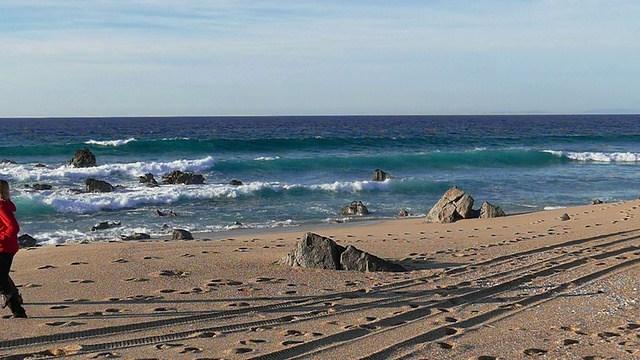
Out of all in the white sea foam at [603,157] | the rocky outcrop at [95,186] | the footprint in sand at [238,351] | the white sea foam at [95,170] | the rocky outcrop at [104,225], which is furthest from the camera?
the white sea foam at [603,157]

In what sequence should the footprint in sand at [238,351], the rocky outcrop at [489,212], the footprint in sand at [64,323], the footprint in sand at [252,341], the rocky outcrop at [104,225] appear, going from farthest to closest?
the rocky outcrop at [489,212]
the rocky outcrop at [104,225]
the footprint in sand at [64,323]
the footprint in sand at [252,341]
the footprint in sand at [238,351]

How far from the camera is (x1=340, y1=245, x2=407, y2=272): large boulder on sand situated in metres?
8.33

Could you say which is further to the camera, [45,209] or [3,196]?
[45,209]

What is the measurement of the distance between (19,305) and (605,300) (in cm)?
607

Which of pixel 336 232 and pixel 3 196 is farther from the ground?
pixel 3 196

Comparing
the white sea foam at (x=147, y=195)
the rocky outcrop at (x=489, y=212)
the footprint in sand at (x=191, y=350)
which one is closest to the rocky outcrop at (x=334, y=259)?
the footprint in sand at (x=191, y=350)

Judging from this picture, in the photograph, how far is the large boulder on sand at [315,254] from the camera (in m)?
8.38

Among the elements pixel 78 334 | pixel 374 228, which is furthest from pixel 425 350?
pixel 374 228

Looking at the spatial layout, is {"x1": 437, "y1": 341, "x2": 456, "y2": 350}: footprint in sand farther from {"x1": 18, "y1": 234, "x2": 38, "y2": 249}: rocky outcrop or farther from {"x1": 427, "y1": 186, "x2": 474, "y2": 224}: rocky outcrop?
{"x1": 427, "y1": 186, "x2": 474, "y2": 224}: rocky outcrop

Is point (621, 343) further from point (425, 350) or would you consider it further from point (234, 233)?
point (234, 233)

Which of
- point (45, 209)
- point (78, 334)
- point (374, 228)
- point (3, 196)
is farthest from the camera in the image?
point (45, 209)

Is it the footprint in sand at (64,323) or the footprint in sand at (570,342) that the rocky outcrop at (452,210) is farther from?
the footprint in sand at (64,323)

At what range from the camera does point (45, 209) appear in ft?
58.0

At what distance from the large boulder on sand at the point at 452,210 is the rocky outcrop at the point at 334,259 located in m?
6.88
